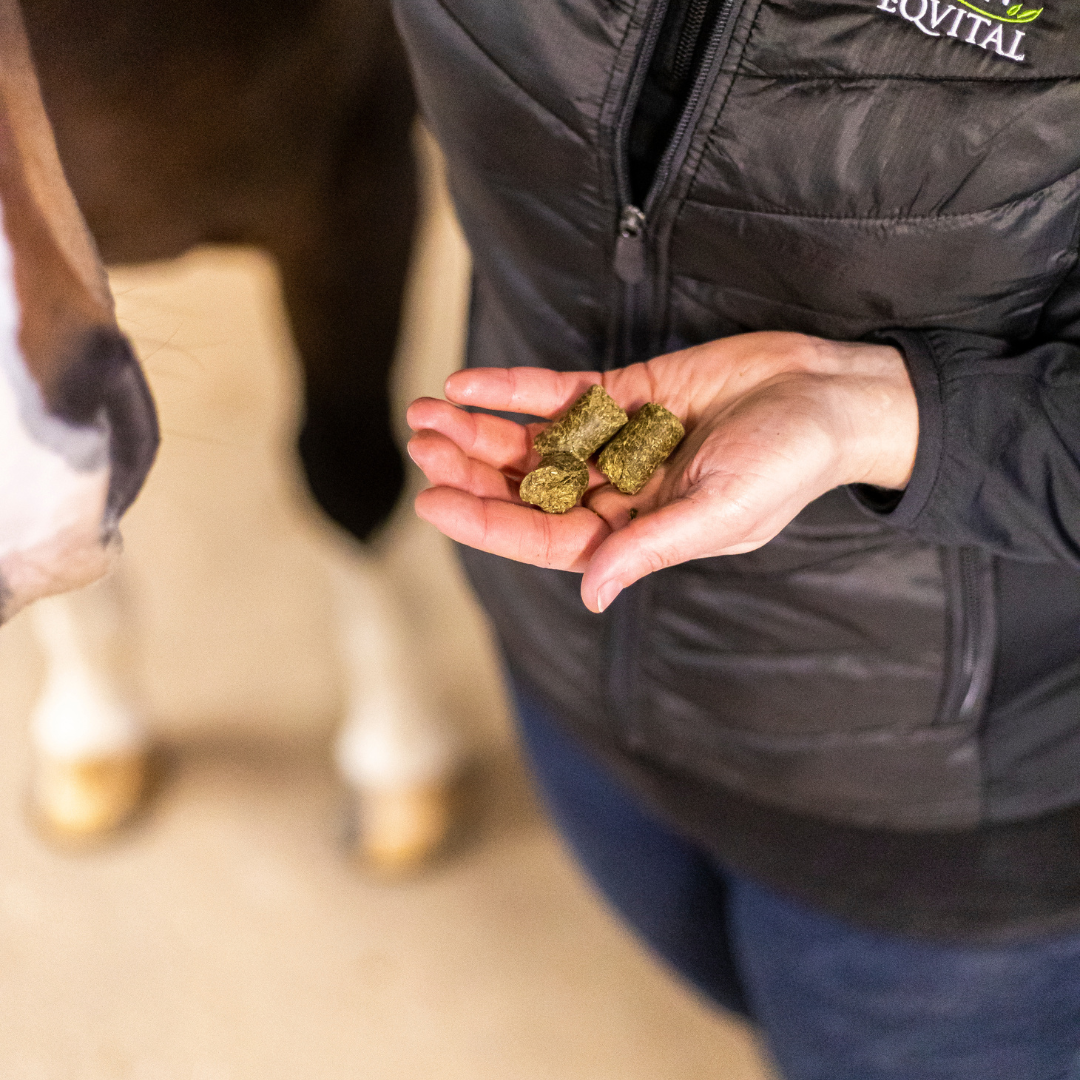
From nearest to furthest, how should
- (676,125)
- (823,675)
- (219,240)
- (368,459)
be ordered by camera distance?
(676,125) < (823,675) < (219,240) < (368,459)

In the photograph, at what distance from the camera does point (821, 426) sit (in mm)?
520

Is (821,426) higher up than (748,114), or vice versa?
(748,114)

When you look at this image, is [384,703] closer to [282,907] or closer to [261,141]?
[282,907]

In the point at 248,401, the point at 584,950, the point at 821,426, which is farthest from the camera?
the point at 248,401

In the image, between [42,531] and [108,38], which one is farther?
[108,38]

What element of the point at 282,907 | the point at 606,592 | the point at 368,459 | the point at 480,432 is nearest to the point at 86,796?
the point at 282,907

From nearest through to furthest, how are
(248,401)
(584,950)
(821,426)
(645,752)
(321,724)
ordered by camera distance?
1. (821,426)
2. (645,752)
3. (584,950)
4. (321,724)
5. (248,401)

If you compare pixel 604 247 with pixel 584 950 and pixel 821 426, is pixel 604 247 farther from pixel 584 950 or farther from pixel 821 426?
pixel 584 950

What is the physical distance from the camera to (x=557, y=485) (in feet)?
1.89

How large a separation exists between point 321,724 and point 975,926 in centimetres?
82

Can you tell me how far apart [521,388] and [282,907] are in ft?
2.53

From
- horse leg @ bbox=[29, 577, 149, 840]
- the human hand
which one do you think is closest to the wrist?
the human hand

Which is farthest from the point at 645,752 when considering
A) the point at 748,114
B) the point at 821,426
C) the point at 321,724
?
the point at 321,724

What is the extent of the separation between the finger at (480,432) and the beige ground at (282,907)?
1.22 feet
